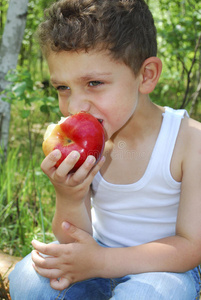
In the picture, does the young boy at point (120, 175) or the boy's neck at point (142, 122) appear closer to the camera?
the young boy at point (120, 175)

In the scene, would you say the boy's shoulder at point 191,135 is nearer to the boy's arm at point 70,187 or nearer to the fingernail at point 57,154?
the boy's arm at point 70,187

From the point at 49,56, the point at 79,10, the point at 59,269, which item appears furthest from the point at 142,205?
the point at 79,10

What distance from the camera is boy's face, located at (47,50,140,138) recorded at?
1.46 m

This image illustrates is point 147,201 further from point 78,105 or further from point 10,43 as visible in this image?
point 10,43

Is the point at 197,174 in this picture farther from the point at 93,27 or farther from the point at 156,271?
the point at 93,27

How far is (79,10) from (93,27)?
0.12 meters

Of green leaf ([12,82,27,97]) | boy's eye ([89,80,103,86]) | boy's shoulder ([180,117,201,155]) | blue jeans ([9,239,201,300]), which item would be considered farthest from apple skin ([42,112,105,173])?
green leaf ([12,82,27,97])

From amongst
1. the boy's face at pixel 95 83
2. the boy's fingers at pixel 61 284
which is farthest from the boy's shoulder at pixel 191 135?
the boy's fingers at pixel 61 284

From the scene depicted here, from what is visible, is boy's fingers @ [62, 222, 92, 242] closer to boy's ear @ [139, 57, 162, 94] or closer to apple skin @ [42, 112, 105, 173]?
apple skin @ [42, 112, 105, 173]

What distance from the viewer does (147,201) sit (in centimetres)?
171

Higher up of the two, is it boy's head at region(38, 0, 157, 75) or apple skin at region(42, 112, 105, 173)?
boy's head at region(38, 0, 157, 75)

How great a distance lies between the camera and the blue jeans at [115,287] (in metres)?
1.43

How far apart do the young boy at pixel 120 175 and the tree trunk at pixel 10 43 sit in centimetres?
152

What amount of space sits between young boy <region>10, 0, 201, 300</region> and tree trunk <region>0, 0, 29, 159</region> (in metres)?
1.52
